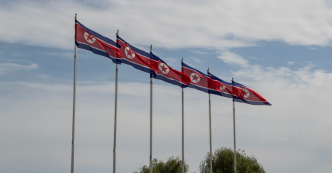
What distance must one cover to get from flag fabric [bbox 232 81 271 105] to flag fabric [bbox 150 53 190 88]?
287 inches

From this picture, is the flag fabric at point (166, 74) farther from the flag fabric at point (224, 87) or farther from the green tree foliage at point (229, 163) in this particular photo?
the green tree foliage at point (229, 163)

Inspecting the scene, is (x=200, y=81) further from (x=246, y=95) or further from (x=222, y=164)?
(x=222, y=164)

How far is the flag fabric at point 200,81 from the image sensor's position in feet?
122

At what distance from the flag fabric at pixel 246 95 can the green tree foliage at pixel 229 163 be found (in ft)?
69.8

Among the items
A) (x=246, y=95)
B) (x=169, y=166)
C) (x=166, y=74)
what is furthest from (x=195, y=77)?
(x=169, y=166)

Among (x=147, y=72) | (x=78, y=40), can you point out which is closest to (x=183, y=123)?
A: (x=147, y=72)

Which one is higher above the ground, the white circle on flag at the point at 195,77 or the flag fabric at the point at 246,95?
the white circle on flag at the point at 195,77

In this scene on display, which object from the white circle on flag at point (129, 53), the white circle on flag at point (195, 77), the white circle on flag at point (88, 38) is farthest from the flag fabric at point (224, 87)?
the white circle on flag at point (88, 38)

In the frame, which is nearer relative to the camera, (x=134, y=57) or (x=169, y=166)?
(x=134, y=57)

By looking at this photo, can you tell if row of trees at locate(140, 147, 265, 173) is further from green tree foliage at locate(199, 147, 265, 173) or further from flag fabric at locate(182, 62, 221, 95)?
flag fabric at locate(182, 62, 221, 95)

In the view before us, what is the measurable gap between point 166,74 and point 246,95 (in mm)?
10614

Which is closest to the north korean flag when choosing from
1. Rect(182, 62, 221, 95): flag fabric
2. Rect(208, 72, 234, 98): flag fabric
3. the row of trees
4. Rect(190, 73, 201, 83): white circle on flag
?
Rect(182, 62, 221, 95): flag fabric

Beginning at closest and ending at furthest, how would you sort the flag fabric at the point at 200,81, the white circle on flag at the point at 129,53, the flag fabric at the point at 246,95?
the white circle on flag at the point at 129,53 → the flag fabric at the point at 200,81 → the flag fabric at the point at 246,95

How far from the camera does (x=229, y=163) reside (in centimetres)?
6212
